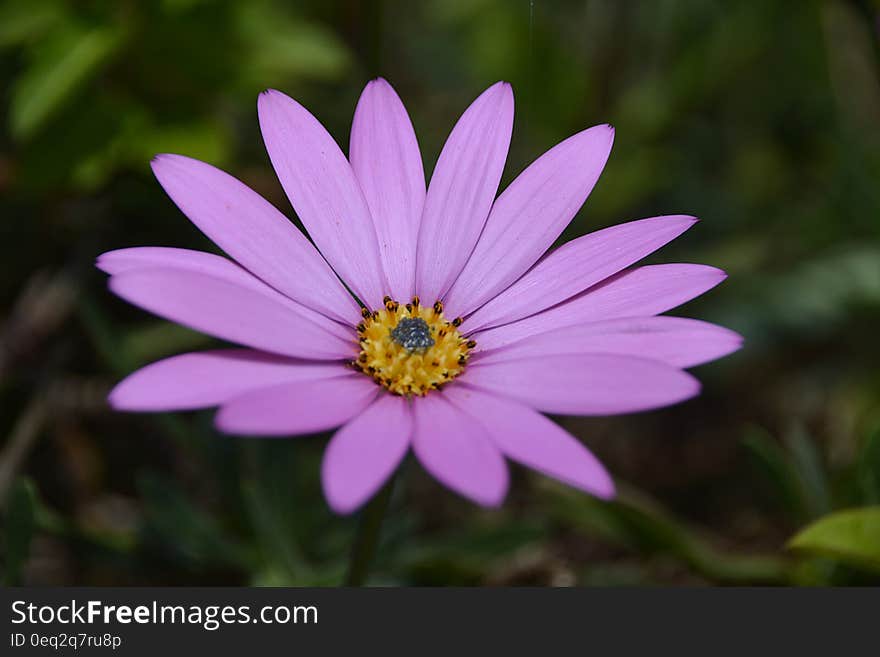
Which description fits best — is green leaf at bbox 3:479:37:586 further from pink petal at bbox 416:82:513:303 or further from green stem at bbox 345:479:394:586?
pink petal at bbox 416:82:513:303

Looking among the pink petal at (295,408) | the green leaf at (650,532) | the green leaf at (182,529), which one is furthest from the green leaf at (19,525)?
the green leaf at (650,532)

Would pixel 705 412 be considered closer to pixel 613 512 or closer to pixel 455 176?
pixel 613 512

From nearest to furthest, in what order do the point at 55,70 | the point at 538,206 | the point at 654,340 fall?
the point at 654,340 < the point at 538,206 < the point at 55,70

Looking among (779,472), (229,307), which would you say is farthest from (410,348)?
(779,472)

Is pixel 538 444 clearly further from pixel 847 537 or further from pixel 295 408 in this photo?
pixel 847 537

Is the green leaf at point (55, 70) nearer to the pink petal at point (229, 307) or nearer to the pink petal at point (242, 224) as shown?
the pink petal at point (242, 224)

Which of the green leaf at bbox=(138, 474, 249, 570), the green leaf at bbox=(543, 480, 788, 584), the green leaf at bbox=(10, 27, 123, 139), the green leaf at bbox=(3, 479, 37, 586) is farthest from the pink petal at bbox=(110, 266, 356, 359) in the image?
the green leaf at bbox=(10, 27, 123, 139)
